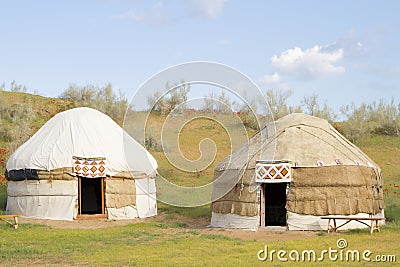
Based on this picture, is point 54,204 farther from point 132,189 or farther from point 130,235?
point 130,235

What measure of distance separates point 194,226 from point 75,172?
3779 millimetres

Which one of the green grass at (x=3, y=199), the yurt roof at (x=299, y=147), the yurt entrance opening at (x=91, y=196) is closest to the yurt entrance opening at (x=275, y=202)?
the yurt roof at (x=299, y=147)

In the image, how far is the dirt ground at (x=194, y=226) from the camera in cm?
1235

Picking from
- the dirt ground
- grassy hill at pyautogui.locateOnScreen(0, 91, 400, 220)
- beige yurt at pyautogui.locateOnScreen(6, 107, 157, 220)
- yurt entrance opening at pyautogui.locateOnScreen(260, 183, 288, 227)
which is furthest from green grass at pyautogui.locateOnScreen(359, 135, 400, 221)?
beige yurt at pyautogui.locateOnScreen(6, 107, 157, 220)

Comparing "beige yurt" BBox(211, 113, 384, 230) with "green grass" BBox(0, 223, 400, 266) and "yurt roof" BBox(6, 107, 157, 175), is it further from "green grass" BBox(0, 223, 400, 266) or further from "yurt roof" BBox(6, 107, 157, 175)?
"yurt roof" BBox(6, 107, 157, 175)

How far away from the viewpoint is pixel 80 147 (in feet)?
54.4

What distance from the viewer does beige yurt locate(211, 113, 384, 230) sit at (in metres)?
13.1

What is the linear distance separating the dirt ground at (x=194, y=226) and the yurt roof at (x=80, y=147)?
1.46m

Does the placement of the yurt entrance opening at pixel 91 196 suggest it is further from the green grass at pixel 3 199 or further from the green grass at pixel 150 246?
the green grass at pixel 150 246

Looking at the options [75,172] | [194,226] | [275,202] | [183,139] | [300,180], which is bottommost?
[194,226]

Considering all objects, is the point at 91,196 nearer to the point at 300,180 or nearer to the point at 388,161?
the point at 300,180

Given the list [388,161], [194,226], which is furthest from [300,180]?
[388,161]

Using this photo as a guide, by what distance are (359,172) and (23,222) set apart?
28.5 feet

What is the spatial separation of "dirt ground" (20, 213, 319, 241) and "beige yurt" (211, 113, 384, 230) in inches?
17.6
